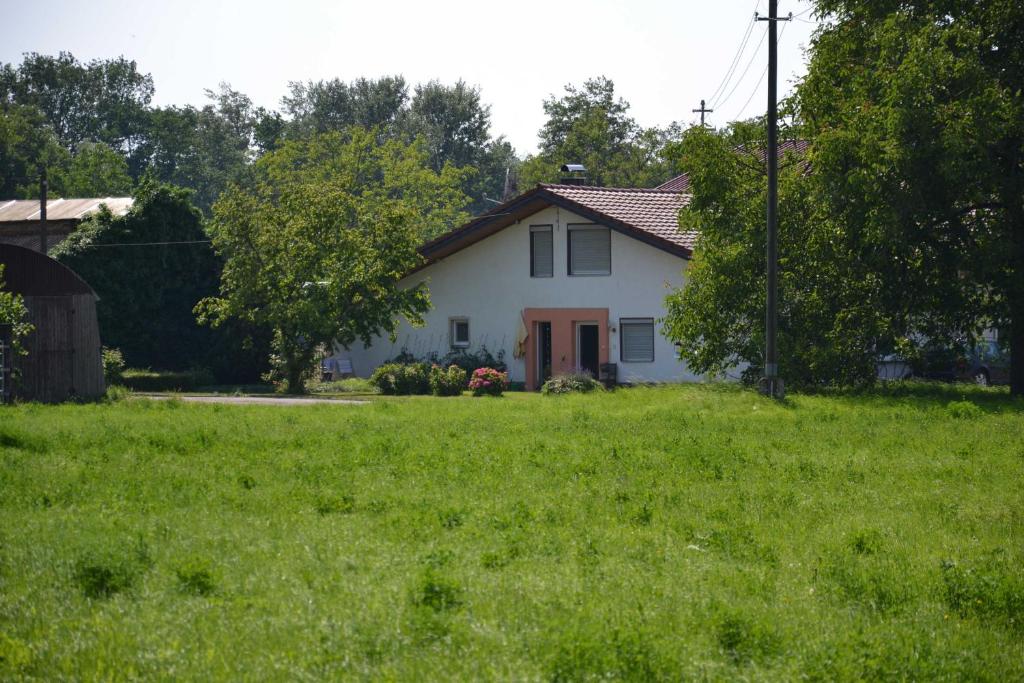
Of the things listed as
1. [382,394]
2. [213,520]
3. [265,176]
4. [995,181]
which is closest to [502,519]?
[213,520]

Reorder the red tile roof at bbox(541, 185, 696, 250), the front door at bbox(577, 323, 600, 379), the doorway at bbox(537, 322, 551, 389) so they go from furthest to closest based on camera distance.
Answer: the doorway at bbox(537, 322, 551, 389)
the front door at bbox(577, 323, 600, 379)
the red tile roof at bbox(541, 185, 696, 250)

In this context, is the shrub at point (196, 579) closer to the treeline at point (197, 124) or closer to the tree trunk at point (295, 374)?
the tree trunk at point (295, 374)

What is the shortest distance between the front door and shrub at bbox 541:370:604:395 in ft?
18.5

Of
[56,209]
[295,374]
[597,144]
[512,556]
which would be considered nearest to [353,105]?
[597,144]

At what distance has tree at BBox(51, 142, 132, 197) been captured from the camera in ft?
293

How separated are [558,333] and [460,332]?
403 cm

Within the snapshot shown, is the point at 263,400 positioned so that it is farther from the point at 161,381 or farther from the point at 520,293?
the point at 520,293

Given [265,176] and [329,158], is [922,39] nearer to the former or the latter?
[329,158]

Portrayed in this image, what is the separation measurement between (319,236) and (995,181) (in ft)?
66.0

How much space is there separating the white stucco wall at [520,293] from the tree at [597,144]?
38.1 metres

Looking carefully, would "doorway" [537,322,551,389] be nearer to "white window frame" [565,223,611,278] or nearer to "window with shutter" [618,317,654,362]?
"white window frame" [565,223,611,278]

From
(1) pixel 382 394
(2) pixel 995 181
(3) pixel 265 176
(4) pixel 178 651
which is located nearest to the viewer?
(4) pixel 178 651

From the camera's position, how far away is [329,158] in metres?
87.1

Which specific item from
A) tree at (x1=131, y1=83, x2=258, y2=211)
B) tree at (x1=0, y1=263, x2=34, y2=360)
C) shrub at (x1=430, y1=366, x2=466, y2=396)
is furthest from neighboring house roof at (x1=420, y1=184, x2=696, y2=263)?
tree at (x1=131, y1=83, x2=258, y2=211)
